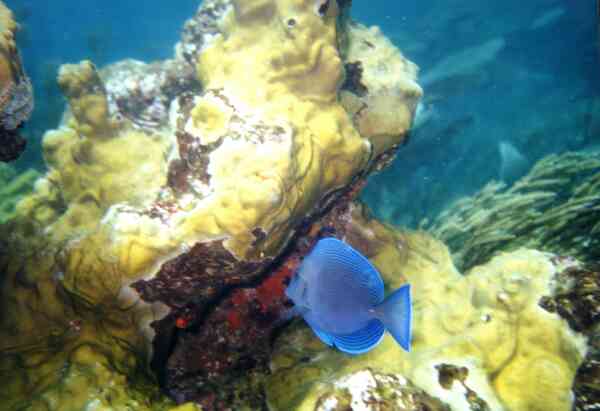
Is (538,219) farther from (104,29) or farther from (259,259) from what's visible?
(104,29)

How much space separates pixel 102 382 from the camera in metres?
2.10

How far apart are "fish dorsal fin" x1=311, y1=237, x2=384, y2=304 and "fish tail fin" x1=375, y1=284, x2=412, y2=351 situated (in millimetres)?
105

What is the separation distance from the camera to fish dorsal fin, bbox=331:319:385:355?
5.12ft

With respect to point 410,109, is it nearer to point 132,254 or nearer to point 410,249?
point 410,249

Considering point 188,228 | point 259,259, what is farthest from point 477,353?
point 188,228

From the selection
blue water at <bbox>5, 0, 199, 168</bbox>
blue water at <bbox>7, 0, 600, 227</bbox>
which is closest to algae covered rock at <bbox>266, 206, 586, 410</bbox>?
blue water at <bbox>7, 0, 600, 227</bbox>

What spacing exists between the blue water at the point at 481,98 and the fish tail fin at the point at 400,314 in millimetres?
6939

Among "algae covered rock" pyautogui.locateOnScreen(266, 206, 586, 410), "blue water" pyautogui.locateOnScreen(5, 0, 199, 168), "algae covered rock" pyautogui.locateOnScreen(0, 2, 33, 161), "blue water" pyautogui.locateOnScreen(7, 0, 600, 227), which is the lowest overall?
"algae covered rock" pyautogui.locateOnScreen(266, 206, 586, 410)

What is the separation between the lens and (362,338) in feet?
5.29

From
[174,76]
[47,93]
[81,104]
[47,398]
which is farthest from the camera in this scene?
[47,93]

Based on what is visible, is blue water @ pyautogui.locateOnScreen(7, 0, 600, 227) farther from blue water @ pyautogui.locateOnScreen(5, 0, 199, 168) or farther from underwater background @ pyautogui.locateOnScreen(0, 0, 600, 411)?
underwater background @ pyautogui.locateOnScreen(0, 0, 600, 411)

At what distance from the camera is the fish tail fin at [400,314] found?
4.78ft

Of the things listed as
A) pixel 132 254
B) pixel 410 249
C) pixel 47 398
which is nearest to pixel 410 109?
pixel 410 249

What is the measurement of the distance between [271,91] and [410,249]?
187cm
